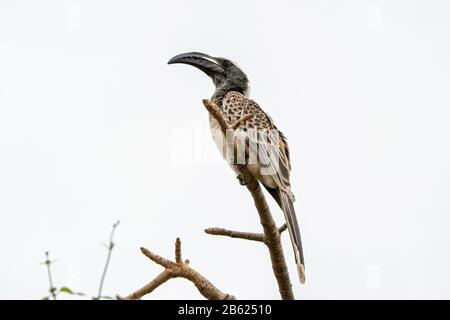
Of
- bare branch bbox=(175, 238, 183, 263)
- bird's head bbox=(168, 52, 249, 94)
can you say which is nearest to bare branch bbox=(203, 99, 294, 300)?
bare branch bbox=(175, 238, 183, 263)

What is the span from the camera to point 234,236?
4.86 m

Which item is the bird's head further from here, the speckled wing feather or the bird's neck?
the speckled wing feather

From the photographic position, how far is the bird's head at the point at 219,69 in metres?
7.65

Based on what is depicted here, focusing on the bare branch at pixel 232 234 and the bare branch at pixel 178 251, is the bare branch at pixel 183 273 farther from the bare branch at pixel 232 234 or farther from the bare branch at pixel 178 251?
the bare branch at pixel 232 234

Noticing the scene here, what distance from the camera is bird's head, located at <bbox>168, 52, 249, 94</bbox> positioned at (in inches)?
301

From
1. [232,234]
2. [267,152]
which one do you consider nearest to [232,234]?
[232,234]

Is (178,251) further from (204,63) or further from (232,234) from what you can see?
(204,63)

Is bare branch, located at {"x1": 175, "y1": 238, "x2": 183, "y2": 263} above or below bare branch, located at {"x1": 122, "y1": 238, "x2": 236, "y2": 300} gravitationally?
above

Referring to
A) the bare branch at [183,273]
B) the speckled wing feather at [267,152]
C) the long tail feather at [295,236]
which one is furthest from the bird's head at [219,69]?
the bare branch at [183,273]

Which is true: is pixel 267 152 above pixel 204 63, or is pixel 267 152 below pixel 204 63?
below

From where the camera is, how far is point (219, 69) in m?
7.76

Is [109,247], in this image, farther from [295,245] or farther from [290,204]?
[290,204]
